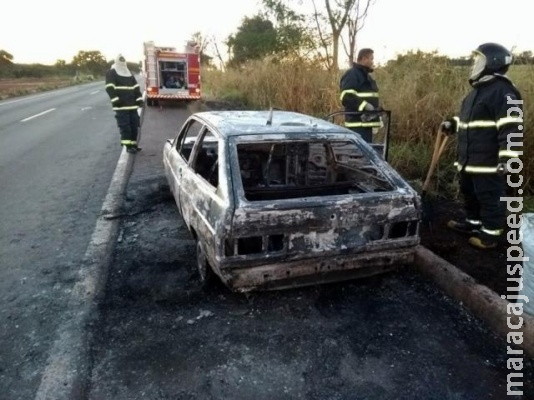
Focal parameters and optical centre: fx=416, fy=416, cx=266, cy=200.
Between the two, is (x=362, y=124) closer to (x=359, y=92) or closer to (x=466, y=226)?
(x=359, y=92)

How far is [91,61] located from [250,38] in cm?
5858

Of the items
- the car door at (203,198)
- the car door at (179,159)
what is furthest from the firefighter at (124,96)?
the car door at (203,198)

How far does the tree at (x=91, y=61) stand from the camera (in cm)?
7288

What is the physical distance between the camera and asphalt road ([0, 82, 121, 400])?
2.57 m

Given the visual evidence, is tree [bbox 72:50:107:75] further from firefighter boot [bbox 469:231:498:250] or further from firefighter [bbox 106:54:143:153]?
firefighter boot [bbox 469:231:498:250]

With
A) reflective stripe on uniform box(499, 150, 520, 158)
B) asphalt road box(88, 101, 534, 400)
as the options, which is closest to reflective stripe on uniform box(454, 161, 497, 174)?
reflective stripe on uniform box(499, 150, 520, 158)

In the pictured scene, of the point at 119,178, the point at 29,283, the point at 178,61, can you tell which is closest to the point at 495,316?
the point at 29,283

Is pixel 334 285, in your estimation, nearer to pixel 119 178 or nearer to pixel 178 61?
pixel 119 178

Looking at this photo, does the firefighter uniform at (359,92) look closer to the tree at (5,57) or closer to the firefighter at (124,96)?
the firefighter at (124,96)

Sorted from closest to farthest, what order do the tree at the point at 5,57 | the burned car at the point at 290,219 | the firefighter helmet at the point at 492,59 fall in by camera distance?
the burned car at the point at 290,219 < the firefighter helmet at the point at 492,59 < the tree at the point at 5,57

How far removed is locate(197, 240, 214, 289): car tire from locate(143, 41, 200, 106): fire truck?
15.0 metres

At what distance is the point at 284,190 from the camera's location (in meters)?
3.58

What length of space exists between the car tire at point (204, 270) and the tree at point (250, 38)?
72.6 feet

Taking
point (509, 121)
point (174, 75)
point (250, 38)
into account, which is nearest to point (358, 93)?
point (509, 121)
